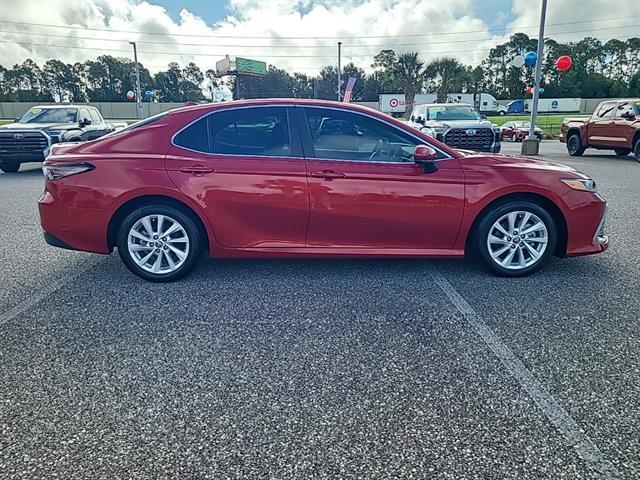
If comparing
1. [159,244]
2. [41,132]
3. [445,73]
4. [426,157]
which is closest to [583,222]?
[426,157]

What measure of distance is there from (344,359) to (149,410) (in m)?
1.15

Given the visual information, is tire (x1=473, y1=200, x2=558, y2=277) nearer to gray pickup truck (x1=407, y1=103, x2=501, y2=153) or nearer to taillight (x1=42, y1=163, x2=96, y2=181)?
taillight (x1=42, y1=163, x2=96, y2=181)

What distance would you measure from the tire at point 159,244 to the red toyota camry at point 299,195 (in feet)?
0.03

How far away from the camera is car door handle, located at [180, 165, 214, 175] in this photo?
13.0 feet

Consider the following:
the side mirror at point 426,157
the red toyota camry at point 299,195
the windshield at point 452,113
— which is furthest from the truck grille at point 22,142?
the side mirror at point 426,157

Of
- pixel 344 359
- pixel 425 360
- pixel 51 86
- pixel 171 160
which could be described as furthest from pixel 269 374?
pixel 51 86

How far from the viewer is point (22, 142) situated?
37.5 ft

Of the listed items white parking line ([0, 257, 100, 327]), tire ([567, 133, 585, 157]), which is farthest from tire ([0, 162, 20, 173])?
tire ([567, 133, 585, 157])

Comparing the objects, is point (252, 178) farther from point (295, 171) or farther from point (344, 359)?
point (344, 359)

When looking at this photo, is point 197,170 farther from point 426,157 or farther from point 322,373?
point 322,373

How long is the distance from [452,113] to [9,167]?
12.4 m

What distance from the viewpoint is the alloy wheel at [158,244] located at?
4.09 meters

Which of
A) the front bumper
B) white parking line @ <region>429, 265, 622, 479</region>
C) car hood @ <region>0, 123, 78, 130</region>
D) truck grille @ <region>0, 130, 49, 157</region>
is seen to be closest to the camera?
white parking line @ <region>429, 265, 622, 479</region>

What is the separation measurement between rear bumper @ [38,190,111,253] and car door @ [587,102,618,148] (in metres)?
15.4
